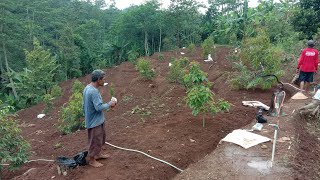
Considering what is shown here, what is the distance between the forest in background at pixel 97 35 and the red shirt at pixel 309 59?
436 centimetres

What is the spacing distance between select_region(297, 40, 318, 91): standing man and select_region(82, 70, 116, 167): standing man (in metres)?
6.15

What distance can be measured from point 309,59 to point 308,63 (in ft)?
0.37

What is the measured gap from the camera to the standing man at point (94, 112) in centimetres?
484

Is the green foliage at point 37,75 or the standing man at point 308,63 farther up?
the standing man at point 308,63

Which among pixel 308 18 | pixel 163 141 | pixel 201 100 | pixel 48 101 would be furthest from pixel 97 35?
pixel 163 141

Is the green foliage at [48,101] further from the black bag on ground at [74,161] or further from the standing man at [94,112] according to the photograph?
the standing man at [94,112]

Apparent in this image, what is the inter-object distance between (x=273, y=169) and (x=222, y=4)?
99.6 ft

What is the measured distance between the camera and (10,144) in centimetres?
548

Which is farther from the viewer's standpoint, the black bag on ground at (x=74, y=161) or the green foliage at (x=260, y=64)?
the green foliage at (x=260, y=64)

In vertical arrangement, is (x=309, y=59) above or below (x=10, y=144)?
above

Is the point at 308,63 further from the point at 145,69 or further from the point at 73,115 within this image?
the point at 145,69

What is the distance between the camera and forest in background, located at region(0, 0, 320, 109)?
58.2ft

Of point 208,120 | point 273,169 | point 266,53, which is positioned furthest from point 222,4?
point 273,169

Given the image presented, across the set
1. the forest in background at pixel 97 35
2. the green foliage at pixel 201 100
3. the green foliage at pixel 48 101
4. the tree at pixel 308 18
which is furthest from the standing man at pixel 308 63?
the green foliage at pixel 48 101
